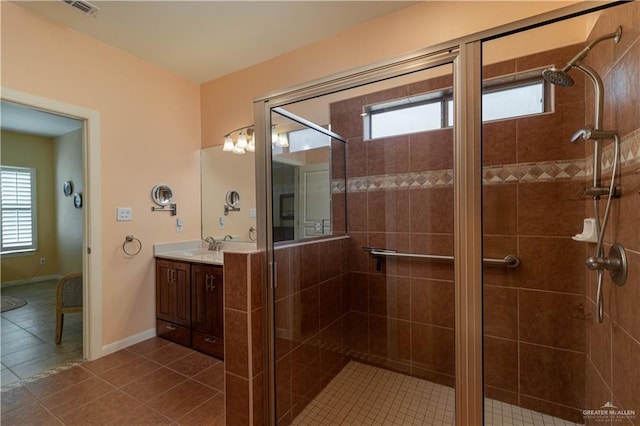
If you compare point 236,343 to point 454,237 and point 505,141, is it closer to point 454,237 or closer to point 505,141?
point 454,237

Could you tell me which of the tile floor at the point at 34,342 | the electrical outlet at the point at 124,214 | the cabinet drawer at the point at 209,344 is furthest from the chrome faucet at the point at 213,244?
the tile floor at the point at 34,342

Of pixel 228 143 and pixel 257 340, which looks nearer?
pixel 257 340

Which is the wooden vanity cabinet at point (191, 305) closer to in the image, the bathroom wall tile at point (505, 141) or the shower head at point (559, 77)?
the bathroom wall tile at point (505, 141)

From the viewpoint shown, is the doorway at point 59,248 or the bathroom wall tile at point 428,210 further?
the doorway at point 59,248

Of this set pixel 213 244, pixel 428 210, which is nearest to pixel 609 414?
pixel 428 210

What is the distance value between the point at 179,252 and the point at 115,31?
212 centimetres

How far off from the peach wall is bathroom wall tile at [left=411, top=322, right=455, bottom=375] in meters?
2.61

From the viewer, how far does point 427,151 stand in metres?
1.96

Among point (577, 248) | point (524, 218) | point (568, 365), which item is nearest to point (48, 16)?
point (524, 218)

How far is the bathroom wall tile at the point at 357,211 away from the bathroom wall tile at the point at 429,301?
0.59 metres

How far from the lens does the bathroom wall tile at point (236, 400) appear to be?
1.44 m

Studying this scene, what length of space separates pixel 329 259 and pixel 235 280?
87 cm

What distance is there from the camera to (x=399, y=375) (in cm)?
203

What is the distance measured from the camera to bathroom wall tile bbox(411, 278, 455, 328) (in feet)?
5.57
